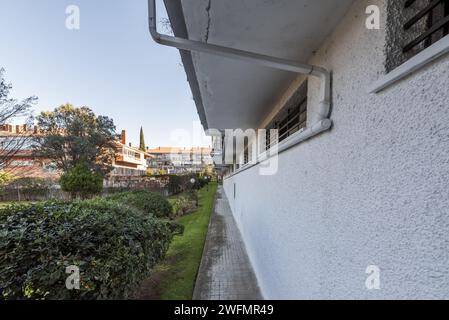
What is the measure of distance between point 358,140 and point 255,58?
113 centimetres

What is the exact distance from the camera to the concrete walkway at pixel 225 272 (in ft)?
14.6

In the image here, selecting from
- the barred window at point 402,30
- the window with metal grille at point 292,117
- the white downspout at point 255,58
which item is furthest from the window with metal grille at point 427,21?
the window with metal grille at point 292,117

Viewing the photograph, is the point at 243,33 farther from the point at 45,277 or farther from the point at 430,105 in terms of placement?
the point at 45,277

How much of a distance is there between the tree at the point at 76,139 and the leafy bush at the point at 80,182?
9345 millimetres

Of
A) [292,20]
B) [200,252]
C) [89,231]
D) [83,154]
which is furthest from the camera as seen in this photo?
[83,154]

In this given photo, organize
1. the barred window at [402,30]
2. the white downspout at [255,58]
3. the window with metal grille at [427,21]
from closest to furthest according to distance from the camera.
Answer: the window with metal grille at [427,21], the barred window at [402,30], the white downspout at [255,58]

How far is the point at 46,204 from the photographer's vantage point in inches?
152

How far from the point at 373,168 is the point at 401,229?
395mm

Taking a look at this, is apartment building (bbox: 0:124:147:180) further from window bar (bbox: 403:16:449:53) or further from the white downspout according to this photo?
window bar (bbox: 403:16:449:53)

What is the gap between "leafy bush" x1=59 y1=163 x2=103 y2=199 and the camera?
548 inches

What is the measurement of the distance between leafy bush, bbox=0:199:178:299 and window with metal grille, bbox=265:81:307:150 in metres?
3.37

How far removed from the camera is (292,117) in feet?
12.0

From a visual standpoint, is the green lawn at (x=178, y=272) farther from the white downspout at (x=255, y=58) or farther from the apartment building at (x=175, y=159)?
the apartment building at (x=175, y=159)

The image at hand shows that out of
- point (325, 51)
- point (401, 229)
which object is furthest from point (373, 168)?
point (325, 51)
